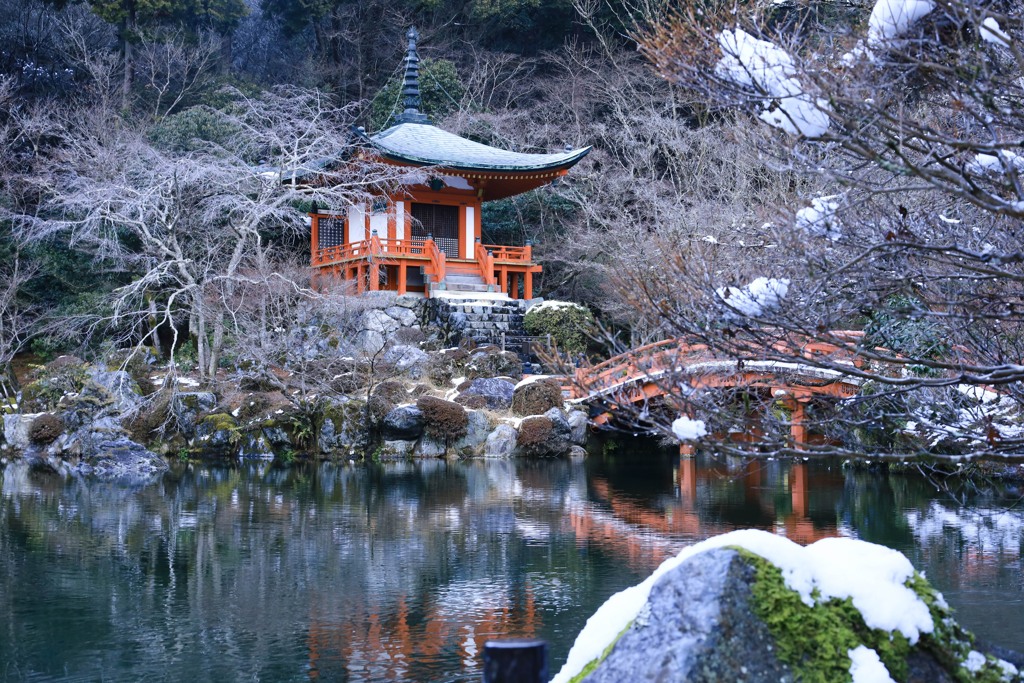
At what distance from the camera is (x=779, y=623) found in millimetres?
3018

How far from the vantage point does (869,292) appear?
4645 mm

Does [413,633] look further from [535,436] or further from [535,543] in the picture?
[535,436]

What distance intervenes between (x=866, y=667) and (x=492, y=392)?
53.8ft

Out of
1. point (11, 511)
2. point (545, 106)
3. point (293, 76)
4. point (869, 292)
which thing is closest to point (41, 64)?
point (293, 76)

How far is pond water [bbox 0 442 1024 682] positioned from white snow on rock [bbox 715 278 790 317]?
7.08ft

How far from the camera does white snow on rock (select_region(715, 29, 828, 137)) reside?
3836mm

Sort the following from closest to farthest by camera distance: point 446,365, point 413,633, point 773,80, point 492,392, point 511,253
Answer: point 773,80
point 413,633
point 492,392
point 446,365
point 511,253

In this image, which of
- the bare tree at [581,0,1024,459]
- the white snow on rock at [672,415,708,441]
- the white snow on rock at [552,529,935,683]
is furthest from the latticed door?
the white snow on rock at [552,529,935,683]

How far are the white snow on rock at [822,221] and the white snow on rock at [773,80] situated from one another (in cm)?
67

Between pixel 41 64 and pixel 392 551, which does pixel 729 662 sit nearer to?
pixel 392 551

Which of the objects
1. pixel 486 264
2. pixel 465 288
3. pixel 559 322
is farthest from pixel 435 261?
pixel 559 322

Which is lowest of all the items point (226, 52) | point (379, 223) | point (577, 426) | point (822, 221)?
point (577, 426)

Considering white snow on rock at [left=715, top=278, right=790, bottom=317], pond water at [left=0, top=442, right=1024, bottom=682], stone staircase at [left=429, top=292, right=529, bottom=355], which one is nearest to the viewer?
white snow on rock at [left=715, top=278, right=790, bottom=317]

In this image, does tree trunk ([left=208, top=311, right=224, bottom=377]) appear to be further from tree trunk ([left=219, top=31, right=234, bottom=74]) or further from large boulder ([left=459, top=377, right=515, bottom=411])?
tree trunk ([left=219, top=31, right=234, bottom=74])
